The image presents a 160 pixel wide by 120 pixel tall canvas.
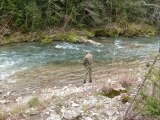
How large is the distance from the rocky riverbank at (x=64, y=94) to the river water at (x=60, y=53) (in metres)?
1.56

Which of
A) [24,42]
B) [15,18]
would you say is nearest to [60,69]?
[24,42]

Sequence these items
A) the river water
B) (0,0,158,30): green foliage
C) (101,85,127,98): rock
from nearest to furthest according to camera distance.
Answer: (101,85,127,98): rock, the river water, (0,0,158,30): green foliage

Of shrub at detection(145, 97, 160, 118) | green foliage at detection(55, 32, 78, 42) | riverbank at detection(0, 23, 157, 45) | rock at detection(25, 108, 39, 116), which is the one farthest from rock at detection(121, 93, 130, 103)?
green foliage at detection(55, 32, 78, 42)

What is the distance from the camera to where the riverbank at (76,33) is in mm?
28391

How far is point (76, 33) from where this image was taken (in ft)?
104

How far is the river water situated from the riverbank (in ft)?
3.43

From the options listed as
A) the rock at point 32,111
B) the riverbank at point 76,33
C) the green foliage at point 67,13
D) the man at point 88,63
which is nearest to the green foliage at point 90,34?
the riverbank at point 76,33

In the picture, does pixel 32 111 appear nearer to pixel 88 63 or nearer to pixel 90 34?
pixel 88 63

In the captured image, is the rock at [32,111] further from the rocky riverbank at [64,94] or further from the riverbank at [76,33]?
the riverbank at [76,33]

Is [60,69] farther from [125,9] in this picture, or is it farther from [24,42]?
[125,9]

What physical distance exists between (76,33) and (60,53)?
22.0ft

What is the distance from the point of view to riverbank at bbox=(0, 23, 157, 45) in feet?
93.1

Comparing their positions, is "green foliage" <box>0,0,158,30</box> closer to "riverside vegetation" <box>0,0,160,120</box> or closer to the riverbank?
"riverside vegetation" <box>0,0,160,120</box>

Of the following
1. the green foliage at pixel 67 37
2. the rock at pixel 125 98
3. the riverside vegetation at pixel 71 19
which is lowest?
the rock at pixel 125 98
